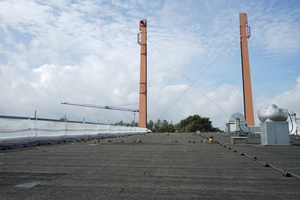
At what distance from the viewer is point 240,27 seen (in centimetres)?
5841

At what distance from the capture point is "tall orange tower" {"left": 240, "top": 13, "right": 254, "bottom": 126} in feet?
180

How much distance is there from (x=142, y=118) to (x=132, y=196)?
61655mm

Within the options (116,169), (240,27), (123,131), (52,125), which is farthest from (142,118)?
(116,169)

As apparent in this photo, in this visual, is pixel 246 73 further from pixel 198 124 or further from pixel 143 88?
pixel 198 124

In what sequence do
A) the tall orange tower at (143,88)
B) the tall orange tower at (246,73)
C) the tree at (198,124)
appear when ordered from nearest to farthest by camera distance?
the tall orange tower at (246,73), the tall orange tower at (143,88), the tree at (198,124)

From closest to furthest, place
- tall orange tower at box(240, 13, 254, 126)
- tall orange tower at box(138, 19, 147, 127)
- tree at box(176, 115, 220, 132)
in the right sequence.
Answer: tall orange tower at box(240, 13, 254, 126) < tall orange tower at box(138, 19, 147, 127) < tree at box(176, 115, 220, 132)

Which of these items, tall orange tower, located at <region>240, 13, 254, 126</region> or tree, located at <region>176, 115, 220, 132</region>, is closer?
tall orange tower, located at <region>240, 13, 254, 126</region>

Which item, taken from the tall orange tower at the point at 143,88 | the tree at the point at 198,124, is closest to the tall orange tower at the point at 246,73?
the tall orange tower at the point at 143,88

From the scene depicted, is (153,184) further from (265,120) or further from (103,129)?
(103,129)

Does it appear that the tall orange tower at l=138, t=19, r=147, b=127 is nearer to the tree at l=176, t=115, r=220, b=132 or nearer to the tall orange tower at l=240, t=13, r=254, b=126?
the tall orange tower at l=240, t=13, r=254, b=126

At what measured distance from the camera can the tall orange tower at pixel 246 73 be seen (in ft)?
180

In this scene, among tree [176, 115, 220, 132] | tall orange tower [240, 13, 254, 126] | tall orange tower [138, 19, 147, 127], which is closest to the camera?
tall orange tower [240, 13, 254, 126]

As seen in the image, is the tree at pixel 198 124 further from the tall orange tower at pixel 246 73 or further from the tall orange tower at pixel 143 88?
the tall orange tower at pixel 246 73

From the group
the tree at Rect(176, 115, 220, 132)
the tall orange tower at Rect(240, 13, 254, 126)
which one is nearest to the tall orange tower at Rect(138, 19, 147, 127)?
the tall orange tower at Rect(240, 13, 254, 126)
